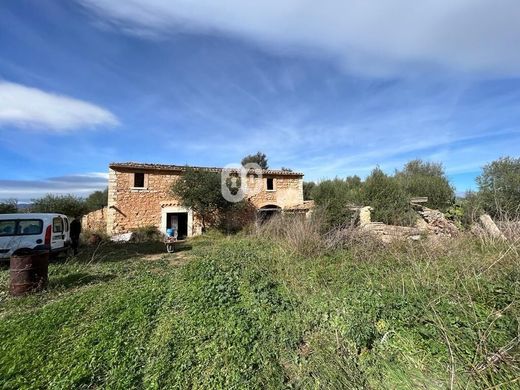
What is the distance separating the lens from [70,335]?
3.79 meters

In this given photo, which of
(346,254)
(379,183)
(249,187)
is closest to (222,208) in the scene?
(249,187)

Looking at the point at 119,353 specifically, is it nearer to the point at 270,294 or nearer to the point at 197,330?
the point at 197,330

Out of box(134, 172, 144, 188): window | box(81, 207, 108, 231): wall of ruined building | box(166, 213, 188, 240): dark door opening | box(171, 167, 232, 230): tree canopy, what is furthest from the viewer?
box(166, 213, 188, 240): dark door opening

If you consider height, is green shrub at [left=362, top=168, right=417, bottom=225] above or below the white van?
above

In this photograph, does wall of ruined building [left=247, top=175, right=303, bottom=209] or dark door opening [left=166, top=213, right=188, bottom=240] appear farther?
wall of ruined building [left=247, top=175, right=303, bottom=209]

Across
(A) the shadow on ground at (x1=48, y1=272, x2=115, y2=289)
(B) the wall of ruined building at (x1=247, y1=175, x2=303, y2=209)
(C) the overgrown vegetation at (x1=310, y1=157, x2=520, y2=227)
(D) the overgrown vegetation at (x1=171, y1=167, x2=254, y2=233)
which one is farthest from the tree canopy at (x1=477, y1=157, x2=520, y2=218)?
(A) the shadow on ground at (x1=48, y1=272, x2=115, y2=289)

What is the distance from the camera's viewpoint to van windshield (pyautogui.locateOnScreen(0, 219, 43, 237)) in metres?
8.20

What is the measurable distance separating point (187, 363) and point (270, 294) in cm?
195

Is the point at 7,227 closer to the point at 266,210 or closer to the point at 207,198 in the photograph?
the point at 207,198

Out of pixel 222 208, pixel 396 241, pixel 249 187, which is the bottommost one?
pixel 396 241

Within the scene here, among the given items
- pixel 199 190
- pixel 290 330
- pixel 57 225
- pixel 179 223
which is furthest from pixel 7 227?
pixel 179 223

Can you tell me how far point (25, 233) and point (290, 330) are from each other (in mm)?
8796

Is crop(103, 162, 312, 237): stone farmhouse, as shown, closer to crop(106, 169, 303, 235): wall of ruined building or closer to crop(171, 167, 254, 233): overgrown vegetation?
crop(106, 169, 303, 235): wall of ruined building

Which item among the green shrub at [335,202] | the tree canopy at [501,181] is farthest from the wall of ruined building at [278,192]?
the tree canopy at [501,181]
